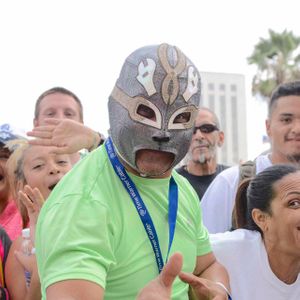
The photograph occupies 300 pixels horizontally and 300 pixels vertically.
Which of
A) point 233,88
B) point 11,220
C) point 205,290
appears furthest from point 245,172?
point 233,88

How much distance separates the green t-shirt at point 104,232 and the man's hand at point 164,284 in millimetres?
123

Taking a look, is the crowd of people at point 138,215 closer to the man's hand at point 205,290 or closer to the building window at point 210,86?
the man's hand at point 205,290

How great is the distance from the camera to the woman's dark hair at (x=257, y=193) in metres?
2.91

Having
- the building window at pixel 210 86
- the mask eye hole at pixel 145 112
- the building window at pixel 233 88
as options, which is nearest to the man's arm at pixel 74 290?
the mask eye hole at pixel 145 112

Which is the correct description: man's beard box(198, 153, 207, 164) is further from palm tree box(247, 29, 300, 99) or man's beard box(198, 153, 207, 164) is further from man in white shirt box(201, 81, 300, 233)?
palm tree box(247, 29, 300, 99)

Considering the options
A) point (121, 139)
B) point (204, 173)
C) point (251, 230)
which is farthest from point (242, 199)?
point (121, 139)

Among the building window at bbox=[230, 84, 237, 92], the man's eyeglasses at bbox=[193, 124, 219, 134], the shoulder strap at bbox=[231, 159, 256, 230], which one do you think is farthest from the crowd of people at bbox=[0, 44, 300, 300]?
the building window at bbox=[230, 84, 237, 92]

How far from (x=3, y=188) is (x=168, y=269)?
226cm

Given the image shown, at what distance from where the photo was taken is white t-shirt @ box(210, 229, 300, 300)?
109 inches

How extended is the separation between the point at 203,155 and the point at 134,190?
2.67 metres

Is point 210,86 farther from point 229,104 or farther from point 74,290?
point 74,290

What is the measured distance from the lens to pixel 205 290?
6.18ft

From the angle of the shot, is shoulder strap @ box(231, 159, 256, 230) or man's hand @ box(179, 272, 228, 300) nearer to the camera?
man's hand @ box(179, 272, 228, 300)

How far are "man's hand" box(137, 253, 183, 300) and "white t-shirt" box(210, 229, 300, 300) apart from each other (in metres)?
1.28
